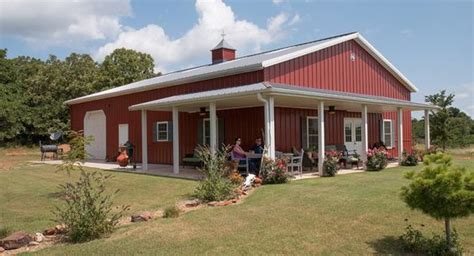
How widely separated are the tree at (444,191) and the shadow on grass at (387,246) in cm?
61

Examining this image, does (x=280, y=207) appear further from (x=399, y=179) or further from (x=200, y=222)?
(x=399, y=179)

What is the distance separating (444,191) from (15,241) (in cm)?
574

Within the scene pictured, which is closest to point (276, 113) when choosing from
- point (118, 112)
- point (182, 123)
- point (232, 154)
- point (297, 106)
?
point (297, 106)

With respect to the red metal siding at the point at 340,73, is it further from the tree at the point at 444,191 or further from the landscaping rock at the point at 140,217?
the tree at the point at 444,191

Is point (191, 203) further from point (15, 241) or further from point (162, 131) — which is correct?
point (162, 131)

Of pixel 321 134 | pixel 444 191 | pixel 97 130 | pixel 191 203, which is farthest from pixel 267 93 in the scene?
pixel 97 130

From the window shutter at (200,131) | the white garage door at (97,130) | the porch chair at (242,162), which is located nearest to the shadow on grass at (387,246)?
the porch chair at (242,162)

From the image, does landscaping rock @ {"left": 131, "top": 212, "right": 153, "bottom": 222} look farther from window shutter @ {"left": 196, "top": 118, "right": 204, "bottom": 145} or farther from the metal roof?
window shutter @ {"left": 196, "top": 118, "right": 204, "bottom": 145}

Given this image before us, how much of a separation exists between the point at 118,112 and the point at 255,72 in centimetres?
941

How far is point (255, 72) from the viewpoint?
13758 mm

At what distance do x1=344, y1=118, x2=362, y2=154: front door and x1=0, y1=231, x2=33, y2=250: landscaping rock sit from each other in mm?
13720

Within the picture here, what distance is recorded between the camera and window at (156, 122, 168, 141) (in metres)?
17.8

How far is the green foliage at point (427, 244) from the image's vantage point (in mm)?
5254

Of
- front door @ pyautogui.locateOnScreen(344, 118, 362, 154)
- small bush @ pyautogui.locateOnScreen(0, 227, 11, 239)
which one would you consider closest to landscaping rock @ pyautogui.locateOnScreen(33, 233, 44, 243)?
small bush @ pyautogui.locateOnScreen(0, 227, 11, 239)
